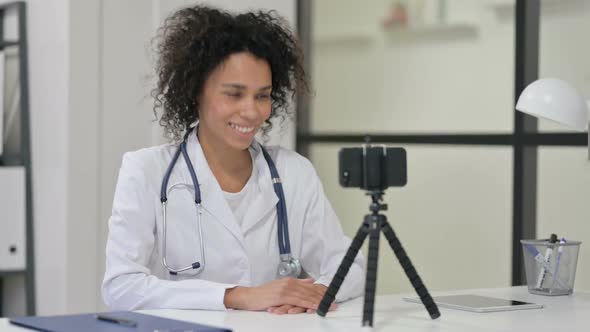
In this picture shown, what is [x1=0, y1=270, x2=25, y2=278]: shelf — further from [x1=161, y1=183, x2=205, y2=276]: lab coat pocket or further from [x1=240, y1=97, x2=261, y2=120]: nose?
[x1=240, y1=97, x2=261, y2=120]: nose

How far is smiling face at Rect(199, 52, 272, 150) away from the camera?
7.54ft

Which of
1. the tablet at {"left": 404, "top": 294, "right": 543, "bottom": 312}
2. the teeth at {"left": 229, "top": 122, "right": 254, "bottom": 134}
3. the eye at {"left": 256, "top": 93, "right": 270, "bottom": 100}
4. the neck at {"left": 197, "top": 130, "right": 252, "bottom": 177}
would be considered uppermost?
the eye at {"left": 256, "top": 93, "right": 270, "bottom": 100}

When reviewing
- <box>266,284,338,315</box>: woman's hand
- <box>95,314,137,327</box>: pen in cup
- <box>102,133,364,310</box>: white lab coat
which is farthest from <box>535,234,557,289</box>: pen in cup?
<box>95,314,137,327</box>: pen in cup

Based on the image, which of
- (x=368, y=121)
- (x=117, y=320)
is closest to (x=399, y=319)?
(x=117, y=320)

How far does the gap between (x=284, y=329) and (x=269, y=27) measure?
103cm

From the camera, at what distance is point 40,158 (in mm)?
3512

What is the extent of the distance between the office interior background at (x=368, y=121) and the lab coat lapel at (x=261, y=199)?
2.82 ft

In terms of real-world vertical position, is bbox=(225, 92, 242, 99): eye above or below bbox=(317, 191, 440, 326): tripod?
above

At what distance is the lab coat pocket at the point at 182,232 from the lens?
2.26m

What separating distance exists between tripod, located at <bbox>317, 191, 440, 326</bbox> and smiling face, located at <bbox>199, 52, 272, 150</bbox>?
0.64 meters

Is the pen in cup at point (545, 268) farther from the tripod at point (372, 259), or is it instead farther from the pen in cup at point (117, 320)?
the pen in cup at point (117, 320)

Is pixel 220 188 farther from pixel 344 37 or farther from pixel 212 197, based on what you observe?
pixel 344 37

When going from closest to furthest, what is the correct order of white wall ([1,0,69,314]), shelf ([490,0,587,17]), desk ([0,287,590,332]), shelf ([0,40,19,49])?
desk ([0,287,590,332]) → shelf ([490,0,587,17]) → white wall ([1,0,69,314]) → shelf ([0,40,19,49])

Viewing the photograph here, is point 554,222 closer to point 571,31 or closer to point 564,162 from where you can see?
point 564,162
